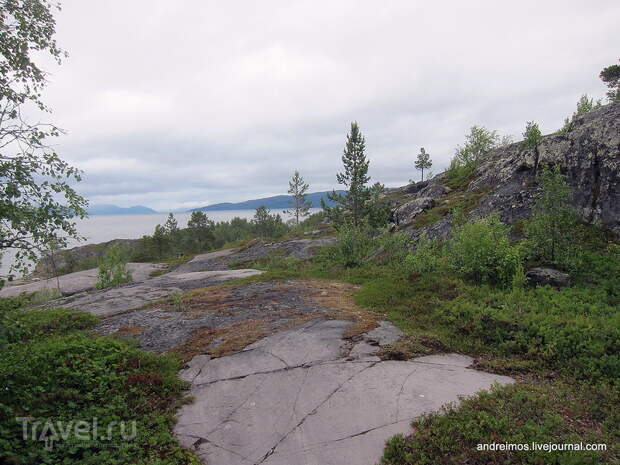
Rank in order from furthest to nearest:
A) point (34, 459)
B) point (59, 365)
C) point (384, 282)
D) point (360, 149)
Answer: point (360, 149), point (384, 282), point (59, 365), point (34, 459)

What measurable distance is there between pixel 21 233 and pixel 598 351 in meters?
13.0

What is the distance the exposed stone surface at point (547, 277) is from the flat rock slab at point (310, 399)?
689cm

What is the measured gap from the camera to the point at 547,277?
12820mm

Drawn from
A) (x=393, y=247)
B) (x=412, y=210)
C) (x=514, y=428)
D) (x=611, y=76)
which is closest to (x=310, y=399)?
(x=514, y=428)

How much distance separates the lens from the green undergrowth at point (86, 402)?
546 cm

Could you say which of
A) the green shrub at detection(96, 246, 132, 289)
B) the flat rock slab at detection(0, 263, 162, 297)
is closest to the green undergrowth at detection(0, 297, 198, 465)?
the green shrub at detection(96, 246, 132, 289)

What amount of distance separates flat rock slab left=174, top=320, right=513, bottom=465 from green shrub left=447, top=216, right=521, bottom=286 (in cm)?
621

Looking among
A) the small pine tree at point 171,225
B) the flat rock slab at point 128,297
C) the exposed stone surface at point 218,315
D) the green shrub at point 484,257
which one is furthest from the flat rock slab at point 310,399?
the small pine tree at point 171,225

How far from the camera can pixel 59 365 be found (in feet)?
24.7

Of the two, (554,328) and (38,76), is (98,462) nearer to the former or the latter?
(38,76)

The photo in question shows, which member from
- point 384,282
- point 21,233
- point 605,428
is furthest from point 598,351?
point 21,233

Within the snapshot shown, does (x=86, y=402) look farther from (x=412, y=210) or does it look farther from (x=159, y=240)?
(x=159, y=240)

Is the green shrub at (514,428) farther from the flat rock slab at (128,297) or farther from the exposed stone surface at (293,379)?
the flat rock slab at (128,297)

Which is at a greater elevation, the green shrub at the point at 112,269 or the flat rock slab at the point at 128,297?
the green shrub at the point at 112,269
